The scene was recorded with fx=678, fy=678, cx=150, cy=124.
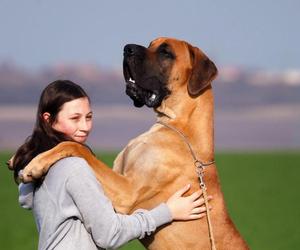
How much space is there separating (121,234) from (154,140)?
100 centimetres

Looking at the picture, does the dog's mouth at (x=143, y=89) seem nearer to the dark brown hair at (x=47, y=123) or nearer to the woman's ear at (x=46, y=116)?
the dark brown hair at (x=47, y=123)

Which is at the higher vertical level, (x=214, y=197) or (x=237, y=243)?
(x=214, y=197)

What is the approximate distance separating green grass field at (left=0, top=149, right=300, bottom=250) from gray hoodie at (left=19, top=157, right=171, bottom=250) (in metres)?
7.15

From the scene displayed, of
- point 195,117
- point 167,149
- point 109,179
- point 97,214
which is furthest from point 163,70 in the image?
point 97,214

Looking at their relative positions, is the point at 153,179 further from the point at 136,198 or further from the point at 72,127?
the point at 72,127

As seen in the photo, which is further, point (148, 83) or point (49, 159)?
point (148, 83)

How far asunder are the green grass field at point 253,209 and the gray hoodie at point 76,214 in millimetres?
7149

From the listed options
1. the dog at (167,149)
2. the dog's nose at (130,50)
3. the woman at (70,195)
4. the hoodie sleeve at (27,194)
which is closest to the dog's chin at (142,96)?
the dog at (167,149)

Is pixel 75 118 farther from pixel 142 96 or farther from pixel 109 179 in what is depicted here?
pixel 142 96

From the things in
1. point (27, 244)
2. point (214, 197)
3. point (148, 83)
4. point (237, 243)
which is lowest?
point (27, 244)

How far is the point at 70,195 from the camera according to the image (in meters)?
3.65

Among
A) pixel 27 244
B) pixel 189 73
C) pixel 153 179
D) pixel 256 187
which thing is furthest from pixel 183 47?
pixel 256 187

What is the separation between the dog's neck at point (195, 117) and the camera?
4.59m

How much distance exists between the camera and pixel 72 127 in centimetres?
398
